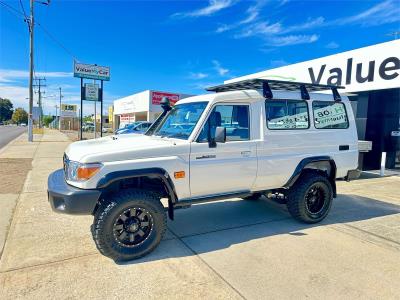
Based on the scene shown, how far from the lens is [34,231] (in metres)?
4.62

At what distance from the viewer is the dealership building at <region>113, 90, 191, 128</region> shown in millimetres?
33969

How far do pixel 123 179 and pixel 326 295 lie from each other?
8.63 ft

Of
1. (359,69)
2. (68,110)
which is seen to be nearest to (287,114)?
(359,69)

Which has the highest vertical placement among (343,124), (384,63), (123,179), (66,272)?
(384,63)

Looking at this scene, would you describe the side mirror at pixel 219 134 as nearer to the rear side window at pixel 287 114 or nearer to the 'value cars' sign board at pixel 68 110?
the rear side window at pixel 287 114

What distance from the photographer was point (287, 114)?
16.0 ft

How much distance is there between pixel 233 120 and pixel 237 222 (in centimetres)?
181

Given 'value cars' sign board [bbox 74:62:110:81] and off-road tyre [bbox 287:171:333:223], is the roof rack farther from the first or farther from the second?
'value cars' sign board [bbox 74:62:110:81]

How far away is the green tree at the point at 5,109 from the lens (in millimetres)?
124750

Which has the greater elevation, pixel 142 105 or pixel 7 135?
pixel 142 105

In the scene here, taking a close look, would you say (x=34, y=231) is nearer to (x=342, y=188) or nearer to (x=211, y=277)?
(x=211, y=277)

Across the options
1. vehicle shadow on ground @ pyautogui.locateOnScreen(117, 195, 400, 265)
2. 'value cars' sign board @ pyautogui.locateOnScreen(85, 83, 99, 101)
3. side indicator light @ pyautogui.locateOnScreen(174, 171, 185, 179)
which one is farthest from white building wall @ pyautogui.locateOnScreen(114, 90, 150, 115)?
side indicator light @ pyautogui.locateOnScreen(174, 171, 185, 179)

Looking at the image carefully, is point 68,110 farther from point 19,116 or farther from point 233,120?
point 19,116

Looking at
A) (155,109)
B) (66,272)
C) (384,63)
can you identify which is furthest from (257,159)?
(155,109)
